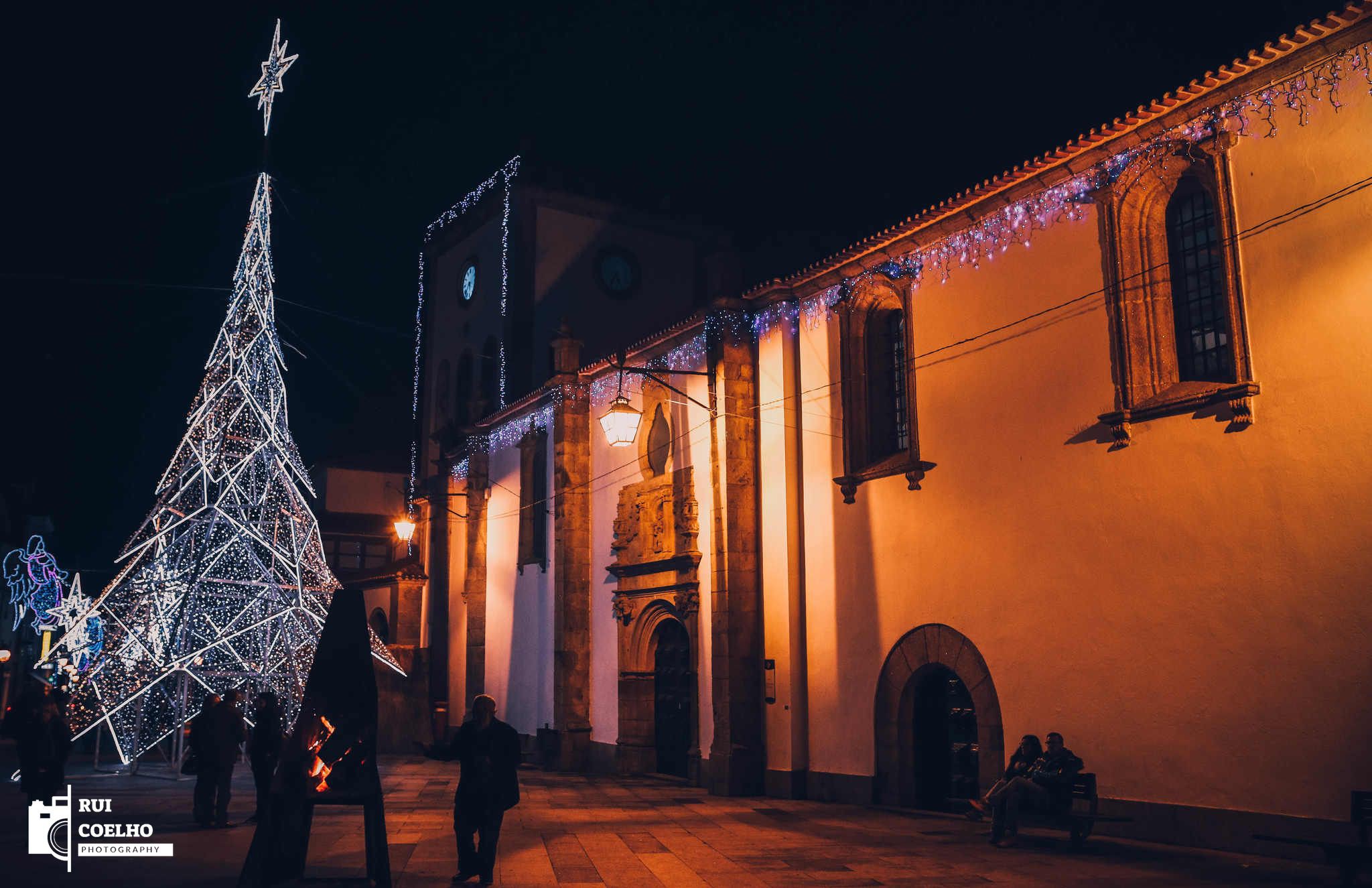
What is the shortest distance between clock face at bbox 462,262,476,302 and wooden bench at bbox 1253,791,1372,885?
2570 centimetres

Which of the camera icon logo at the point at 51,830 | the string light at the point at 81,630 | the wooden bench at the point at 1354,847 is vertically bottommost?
the camera icon logo at the point at 51,830

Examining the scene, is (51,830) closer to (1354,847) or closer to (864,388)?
(864,388)

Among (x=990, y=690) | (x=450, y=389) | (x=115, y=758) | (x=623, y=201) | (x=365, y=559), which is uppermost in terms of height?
(x=623, y=201)

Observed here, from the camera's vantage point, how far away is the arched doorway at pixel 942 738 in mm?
13422

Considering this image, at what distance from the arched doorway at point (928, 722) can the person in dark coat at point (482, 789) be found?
6.59m

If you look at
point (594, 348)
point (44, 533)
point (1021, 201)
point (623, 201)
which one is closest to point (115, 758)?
point (594, 348)

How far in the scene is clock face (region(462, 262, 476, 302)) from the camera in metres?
30.7

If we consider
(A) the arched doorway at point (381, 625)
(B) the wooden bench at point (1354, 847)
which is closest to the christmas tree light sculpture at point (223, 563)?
(A) the arched doorway at point (381, 625)

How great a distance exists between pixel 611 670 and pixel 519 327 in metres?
10.9

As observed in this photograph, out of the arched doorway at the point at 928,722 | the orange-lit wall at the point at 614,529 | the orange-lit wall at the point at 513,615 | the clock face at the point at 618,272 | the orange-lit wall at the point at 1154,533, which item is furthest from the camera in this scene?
the clock face at the point at 618,272

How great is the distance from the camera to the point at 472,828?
8.58m

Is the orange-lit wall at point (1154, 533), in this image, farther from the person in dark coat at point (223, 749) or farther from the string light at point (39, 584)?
the string light at point (39, 584)

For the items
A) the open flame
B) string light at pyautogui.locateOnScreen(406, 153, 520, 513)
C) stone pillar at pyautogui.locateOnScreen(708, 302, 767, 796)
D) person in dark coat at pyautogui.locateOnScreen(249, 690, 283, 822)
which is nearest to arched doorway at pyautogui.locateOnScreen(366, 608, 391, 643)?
string light at pyautogui.locateOnScreen(406, 153, 520, 513)

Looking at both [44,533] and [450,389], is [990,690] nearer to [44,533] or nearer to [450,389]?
[450,389]
